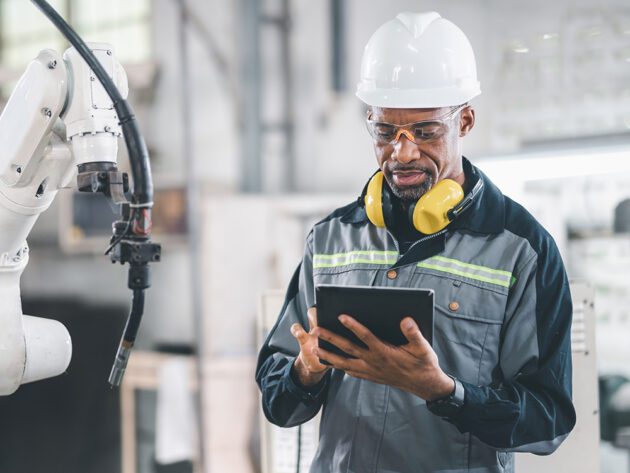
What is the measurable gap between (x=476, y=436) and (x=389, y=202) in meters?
0.39

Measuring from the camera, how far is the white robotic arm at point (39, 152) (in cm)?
103

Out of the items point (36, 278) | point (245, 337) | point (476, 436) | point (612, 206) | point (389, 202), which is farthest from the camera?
point (36, 278)

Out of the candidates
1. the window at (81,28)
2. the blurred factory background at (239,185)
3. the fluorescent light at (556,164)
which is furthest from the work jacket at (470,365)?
the window at (81,28)

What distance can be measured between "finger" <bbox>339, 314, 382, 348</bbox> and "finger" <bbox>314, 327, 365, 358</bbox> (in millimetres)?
20

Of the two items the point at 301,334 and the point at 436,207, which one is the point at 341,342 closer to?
the point at 301,334

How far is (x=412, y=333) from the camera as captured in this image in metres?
0.96

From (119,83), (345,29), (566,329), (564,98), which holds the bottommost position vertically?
(566,329)

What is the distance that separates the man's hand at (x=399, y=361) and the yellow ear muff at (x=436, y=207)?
0.22m

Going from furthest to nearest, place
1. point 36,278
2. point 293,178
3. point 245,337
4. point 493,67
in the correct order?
point 36,278, point 293,178, point 245,337, point 493,67

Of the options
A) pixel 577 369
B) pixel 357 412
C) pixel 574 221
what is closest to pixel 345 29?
pixel 574 221

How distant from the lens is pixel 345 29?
347 cm

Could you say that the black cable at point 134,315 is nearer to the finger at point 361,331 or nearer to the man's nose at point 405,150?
the finger at point 361,331

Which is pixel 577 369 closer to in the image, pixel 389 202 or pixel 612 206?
pixel 389 202

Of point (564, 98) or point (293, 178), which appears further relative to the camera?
point (293, 178)
